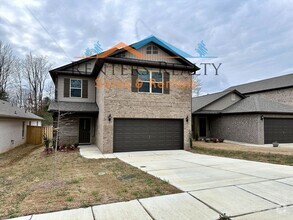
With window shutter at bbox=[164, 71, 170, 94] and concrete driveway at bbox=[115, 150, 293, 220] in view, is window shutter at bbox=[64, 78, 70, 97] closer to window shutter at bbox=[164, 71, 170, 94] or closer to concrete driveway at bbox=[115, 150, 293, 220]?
window shutter at bbox=[164, 71, 170, 94]

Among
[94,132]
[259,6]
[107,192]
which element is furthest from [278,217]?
[94,132]

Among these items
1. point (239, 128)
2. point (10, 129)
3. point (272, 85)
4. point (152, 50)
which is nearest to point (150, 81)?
point (152, 50)

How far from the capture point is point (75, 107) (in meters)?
13.7

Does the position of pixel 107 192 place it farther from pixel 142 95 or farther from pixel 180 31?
pixel 180 31

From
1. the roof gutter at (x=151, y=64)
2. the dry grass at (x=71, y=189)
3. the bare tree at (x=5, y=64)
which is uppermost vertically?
the bare tree at (x=5, y=64)

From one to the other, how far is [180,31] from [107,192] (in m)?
13.2

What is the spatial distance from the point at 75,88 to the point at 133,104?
5767mm

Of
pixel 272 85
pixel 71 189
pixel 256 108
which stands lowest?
pixel 71 189

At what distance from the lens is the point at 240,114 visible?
58.3 feet

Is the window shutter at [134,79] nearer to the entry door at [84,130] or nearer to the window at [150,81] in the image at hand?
the window at [150,81]

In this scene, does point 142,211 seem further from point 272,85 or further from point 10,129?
point 272,85

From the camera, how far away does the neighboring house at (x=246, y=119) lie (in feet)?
54.2

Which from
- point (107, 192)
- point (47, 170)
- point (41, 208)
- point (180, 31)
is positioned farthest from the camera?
point (180, 31)

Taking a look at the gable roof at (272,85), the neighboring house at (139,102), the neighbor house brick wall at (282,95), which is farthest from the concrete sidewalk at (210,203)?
the gable roof at (272,85)
